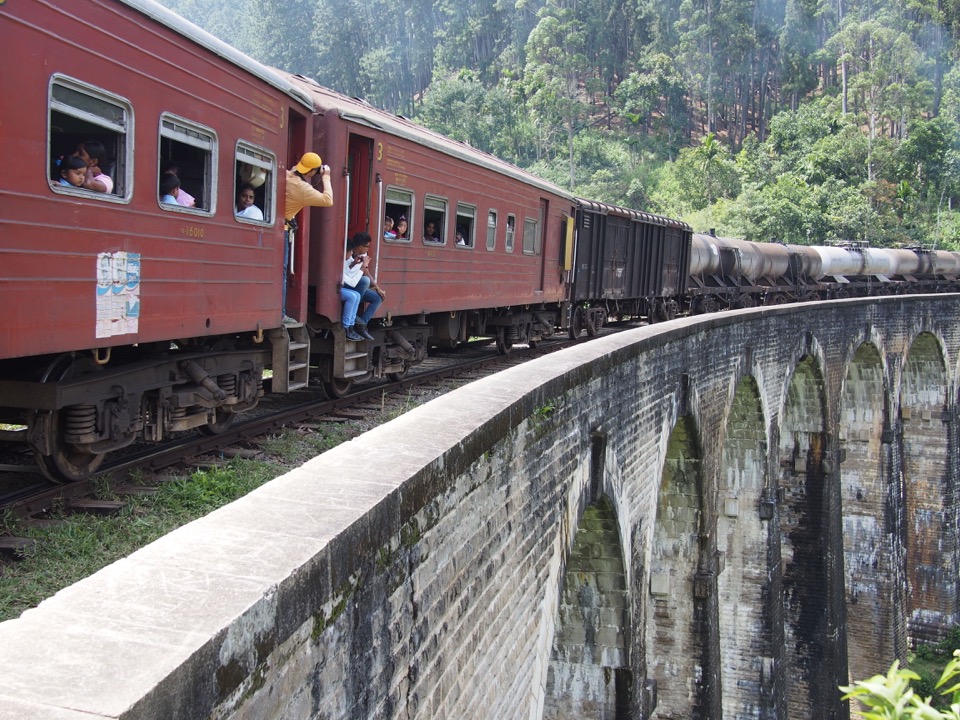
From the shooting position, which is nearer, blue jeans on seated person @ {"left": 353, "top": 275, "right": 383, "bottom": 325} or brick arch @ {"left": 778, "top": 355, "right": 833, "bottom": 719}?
blue jeans on seated person @ {"left": 353, "top": 275, "right": 383, "bottom": 325}

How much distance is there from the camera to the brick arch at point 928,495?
26562mm

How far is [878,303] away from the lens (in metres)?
20.8

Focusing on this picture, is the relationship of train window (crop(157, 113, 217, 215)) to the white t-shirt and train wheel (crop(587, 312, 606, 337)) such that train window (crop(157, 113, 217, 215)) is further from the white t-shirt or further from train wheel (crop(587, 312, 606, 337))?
train wheel (crop(587, 312, 606, 337))

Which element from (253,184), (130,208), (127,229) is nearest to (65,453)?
(127,229)

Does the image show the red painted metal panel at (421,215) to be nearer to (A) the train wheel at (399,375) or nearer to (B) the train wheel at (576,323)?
(A) the train wheel at (399,375)

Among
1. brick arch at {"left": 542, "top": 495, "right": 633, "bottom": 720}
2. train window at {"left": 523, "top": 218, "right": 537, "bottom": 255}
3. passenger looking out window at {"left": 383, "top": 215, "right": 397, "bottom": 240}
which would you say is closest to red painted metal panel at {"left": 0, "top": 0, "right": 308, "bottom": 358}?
passenger looking out window at {"left": 383, "top": 215, "right": 397, "bottom": 240}

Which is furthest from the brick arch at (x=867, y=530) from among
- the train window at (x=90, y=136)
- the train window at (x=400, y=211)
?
the train window at (x=90, y=136)

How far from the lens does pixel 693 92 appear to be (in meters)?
76.0

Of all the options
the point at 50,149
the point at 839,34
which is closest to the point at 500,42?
the point at 839,34

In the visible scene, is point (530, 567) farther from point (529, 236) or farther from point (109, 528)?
point (529, 236)

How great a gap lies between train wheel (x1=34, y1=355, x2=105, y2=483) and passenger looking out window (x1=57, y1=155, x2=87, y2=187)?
1.00 m

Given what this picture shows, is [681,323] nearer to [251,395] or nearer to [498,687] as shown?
[251,395]

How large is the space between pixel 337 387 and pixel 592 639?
3.47 metres

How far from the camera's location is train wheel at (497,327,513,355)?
1442 cm
